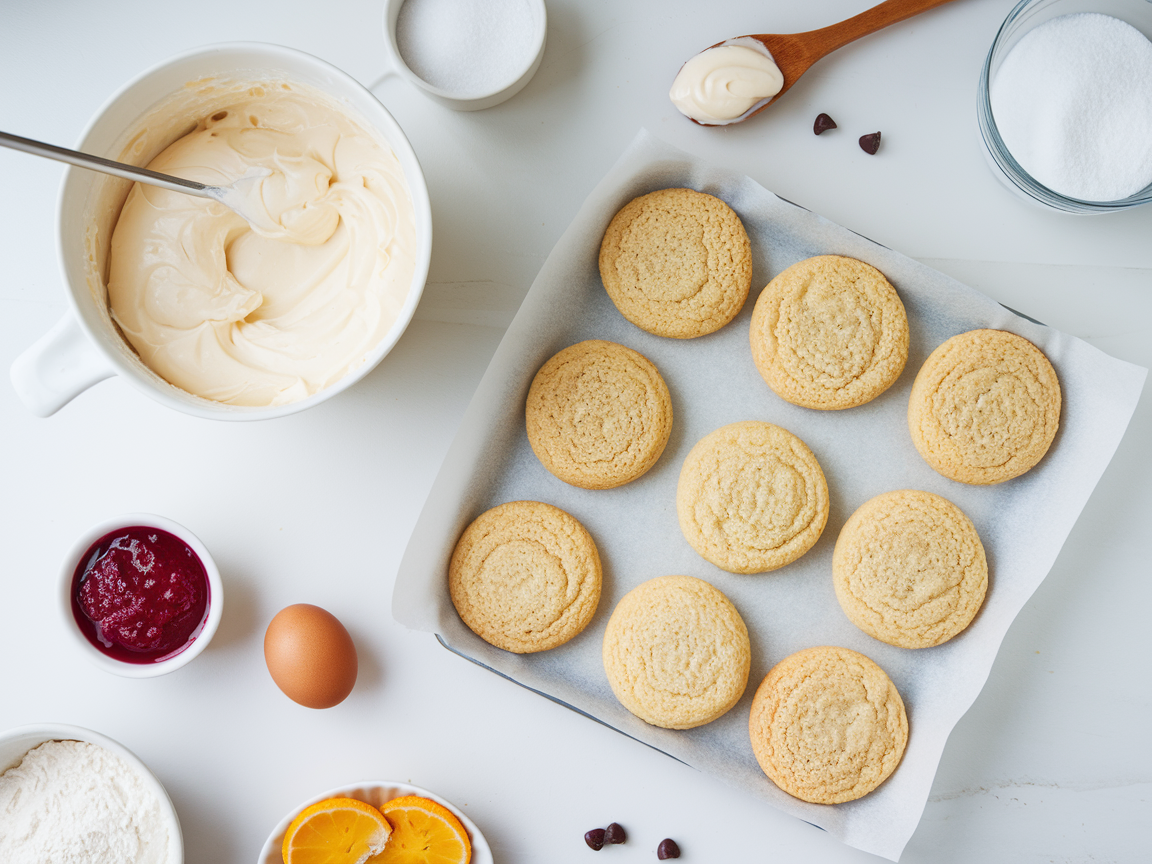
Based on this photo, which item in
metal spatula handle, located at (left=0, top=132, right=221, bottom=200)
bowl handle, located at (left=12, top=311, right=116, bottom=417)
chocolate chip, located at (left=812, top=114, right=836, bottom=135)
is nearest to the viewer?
metal spatula handle, located at (left=0, top=132, right=221, bottom=200)

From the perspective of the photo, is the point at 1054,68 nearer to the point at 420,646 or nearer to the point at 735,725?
the point at 735,725

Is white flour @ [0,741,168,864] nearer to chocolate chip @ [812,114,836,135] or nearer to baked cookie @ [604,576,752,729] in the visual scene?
baked cookie @ [604,576,752,729]

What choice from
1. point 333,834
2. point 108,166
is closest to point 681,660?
point 333,834

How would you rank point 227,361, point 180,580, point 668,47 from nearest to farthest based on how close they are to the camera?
point 227,361 < point 180,580 < point 668,47

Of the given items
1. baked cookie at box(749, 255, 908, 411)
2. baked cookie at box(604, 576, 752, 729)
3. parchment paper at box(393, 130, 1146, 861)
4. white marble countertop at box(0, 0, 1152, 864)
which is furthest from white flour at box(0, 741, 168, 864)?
baked cookie at box(749, 255, 908, 411)

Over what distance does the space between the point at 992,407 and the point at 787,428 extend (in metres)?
0.34

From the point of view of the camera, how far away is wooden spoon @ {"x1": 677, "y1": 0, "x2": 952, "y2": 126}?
1360 mm

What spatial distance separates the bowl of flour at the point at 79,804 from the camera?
1.28 meters

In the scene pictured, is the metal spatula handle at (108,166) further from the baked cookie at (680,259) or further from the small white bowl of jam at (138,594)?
the baked cookie at (680,259)

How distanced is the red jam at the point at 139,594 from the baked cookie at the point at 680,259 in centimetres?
90

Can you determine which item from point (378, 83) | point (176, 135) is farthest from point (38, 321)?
point (378, 83)

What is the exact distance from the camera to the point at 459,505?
4.45 feet

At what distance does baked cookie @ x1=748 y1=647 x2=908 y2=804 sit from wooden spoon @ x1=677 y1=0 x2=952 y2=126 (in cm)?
100

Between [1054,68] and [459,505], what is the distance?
1293mm
